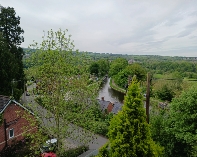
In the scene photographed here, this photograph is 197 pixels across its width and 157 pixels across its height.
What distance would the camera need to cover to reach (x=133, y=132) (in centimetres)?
685

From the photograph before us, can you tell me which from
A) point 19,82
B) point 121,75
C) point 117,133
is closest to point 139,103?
point 117,133

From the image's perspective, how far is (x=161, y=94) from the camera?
131 ft

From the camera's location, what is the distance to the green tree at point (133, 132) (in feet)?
22.3

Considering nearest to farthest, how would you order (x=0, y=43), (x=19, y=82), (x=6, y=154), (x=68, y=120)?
(x=68, y=120), (x=6, y=154), (x=0, y=43), (x=19, y=82)

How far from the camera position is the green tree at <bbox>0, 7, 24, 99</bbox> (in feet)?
71.3

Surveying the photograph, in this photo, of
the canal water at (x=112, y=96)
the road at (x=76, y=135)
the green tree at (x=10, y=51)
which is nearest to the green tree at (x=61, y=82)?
the road at (x=76, y=135)

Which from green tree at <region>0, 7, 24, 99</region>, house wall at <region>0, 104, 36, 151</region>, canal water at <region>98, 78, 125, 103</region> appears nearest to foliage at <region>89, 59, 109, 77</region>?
canal water at <region>98, 78, 125, 103</region>

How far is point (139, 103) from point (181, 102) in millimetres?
5239

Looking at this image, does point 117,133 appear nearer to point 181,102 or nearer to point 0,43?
point 181,102

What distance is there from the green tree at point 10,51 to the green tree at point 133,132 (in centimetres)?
1900

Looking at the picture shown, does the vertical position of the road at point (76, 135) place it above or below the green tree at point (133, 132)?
below

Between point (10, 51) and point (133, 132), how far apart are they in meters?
23.3

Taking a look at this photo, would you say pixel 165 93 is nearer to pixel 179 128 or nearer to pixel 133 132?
pixel 179 128

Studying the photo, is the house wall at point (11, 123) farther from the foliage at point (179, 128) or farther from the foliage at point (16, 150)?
the foliage at point (179, 128)
